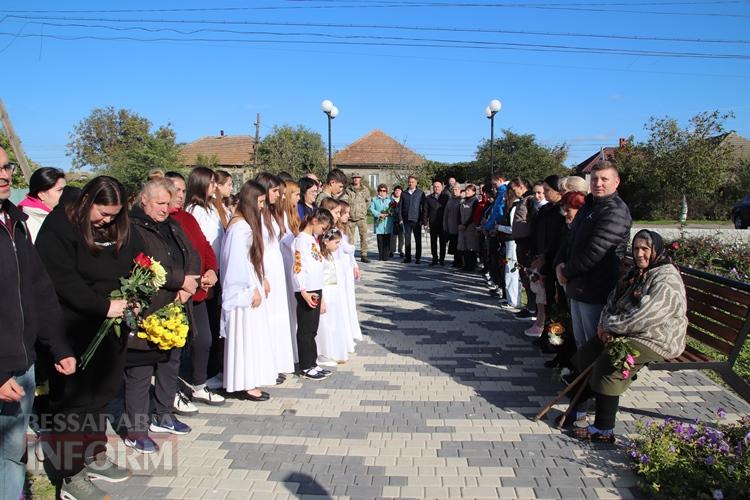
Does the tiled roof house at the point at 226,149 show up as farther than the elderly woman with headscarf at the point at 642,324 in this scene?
Yes

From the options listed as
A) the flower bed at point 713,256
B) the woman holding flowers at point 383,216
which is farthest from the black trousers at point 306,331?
the woman holding flowers at point 383,216

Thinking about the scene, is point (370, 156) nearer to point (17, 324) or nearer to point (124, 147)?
Result: point (124, 147)

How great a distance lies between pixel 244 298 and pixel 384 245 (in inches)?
421

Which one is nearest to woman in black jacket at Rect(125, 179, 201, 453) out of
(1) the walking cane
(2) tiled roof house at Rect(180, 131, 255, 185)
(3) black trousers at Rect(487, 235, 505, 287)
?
(1) the walking cane

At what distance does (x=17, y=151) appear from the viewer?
50.2 feet

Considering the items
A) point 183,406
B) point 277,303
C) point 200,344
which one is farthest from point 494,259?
point 183,406

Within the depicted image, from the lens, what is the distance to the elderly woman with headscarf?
4039 millimetres

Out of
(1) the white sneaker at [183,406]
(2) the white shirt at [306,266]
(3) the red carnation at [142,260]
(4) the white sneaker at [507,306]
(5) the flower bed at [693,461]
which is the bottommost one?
(1) the white sneaker at [183,406]

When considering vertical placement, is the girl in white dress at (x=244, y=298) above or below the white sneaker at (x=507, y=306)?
above

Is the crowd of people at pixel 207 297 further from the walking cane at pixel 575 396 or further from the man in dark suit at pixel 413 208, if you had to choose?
the man in dark suit at pixel 413 208

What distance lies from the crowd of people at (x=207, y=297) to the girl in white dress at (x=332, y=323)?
0.02m

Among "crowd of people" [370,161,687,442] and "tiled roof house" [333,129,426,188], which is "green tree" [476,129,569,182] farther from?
"crowd of people" [370,161,687,442]

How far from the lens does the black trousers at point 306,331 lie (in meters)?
5.58

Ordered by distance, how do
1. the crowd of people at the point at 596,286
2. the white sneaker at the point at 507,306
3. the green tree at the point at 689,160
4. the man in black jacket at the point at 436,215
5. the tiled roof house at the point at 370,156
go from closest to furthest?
the crowd of people at the point at 596,286 → the white sneaker at the point at 507,306 → the man in black jacket at the point at 436,215 → the green tree at the point at 689,160 → the tiled roof house at the point at 370,156
